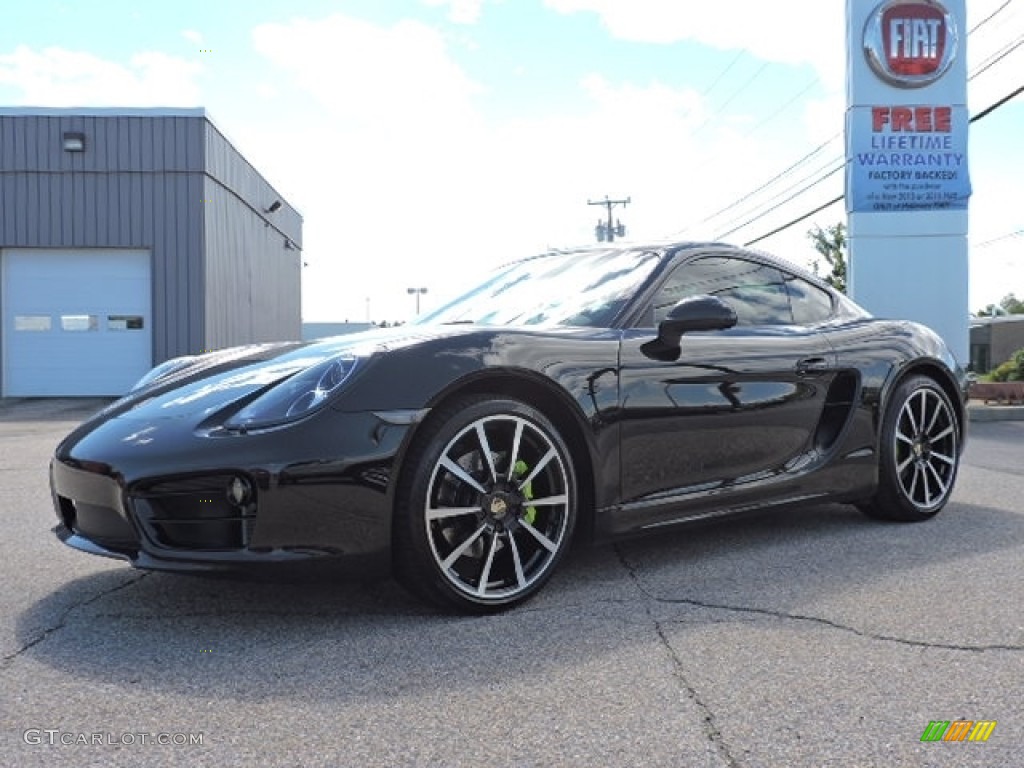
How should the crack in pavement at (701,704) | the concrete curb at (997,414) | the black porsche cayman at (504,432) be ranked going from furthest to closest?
the concrete curb at (997,414) → the black porsche cayman at (504,432) → the crack in pavement at (701,704)

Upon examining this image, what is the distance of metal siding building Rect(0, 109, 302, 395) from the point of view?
17859mm

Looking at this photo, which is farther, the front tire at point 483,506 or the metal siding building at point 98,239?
the metal siding building at point 98,239

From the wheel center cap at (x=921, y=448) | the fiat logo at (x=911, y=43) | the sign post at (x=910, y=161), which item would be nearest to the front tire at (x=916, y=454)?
the wheel center cap at (x=921, y=448)

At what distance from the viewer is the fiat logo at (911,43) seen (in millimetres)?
14227

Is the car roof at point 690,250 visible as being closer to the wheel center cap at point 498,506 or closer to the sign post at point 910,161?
the wheel center cap at point 498,506

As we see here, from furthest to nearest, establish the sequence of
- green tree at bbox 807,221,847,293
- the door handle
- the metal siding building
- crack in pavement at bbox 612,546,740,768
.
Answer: green tree at bbox 807,221,847,293 → the metal siding building → the door handle → crack in pavement at bbox 612,546,740,768

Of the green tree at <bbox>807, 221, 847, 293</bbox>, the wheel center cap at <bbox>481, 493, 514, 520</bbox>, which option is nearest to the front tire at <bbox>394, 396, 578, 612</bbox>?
the wheel center cap at <bbox>481, 493, 514, 520</bbox>

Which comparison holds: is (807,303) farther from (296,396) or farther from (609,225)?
(609,225)

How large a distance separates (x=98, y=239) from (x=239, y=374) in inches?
658

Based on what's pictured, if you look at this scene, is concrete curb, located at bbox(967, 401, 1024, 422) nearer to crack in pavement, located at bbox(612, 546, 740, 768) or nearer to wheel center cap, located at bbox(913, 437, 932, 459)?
wheel center cap, located at bbox(913, 437, 932, 459)

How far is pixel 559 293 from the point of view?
3748 millimetres

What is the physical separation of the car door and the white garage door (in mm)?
16243

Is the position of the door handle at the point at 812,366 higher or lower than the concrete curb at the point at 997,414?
higher

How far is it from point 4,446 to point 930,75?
13.7 m
